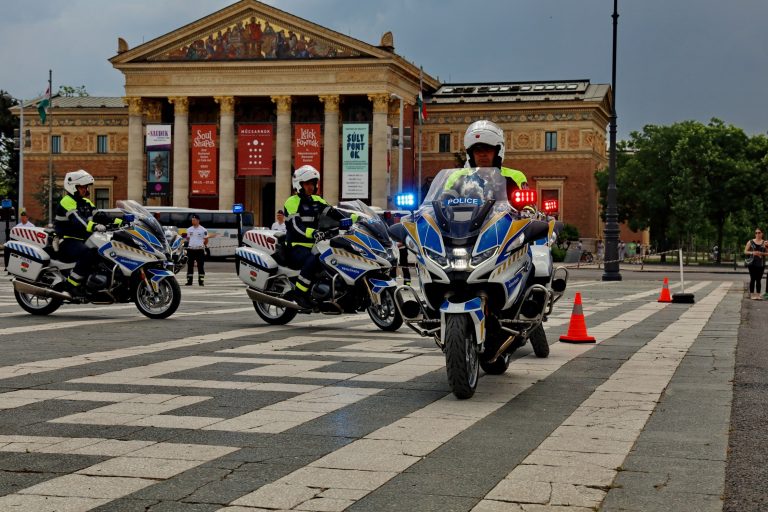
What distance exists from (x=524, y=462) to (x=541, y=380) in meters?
3.45

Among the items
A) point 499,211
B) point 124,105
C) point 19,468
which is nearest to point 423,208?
point 499,211

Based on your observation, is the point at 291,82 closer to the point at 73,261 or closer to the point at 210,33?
the point at 210,33

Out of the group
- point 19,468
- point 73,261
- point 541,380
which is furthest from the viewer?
point 73,261

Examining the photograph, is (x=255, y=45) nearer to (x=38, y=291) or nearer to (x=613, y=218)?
(x=613, y=218)

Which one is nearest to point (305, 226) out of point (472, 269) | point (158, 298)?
point (158, 298)

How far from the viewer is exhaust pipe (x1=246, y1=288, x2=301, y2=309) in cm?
1421

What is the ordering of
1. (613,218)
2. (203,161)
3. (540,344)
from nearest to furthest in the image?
1. (540,344)
2. (613,218)
3. (203,161)

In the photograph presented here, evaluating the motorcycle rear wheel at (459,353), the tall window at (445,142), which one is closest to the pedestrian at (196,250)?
Answer: the motorcycle rear wheel at (459,353)

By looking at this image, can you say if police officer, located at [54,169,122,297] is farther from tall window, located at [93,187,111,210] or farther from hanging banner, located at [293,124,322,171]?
tall window, located at [93,187,111,210]

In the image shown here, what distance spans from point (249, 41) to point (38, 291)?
222 feet

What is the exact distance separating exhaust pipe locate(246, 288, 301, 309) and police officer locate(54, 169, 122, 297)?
2.35 metres

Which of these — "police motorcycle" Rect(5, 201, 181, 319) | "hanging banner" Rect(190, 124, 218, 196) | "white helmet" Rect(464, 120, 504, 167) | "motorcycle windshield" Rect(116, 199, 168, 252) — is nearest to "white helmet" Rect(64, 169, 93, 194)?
"police motorcycle" Rect(5, 201, 181, 319)

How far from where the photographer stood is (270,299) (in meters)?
14.3

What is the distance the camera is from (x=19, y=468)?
5.48 m
